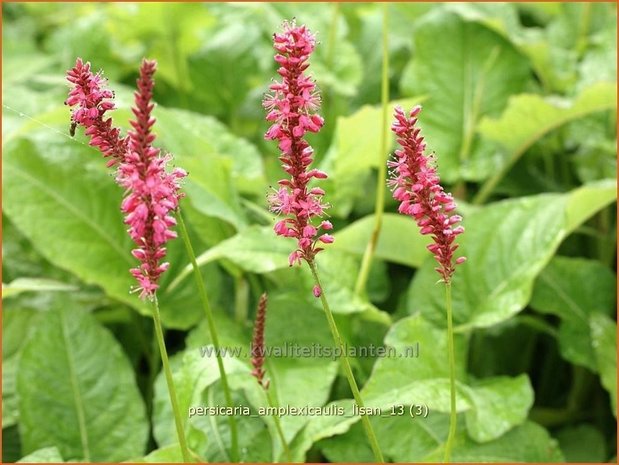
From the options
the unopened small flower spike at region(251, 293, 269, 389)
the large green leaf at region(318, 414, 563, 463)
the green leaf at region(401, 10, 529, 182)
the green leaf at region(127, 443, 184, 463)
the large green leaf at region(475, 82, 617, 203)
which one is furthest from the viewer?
the green leaf at region(401, 10, 529, 182)

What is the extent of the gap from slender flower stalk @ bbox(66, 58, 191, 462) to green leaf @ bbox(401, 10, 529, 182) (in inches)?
29.8

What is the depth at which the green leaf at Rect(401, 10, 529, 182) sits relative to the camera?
4.16 ft

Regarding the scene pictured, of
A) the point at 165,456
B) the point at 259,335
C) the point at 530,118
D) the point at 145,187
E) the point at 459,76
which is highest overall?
A: the point at 459,76

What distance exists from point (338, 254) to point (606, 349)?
360mm

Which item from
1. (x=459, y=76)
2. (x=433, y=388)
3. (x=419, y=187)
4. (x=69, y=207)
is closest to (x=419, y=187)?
(x=419, y=187)

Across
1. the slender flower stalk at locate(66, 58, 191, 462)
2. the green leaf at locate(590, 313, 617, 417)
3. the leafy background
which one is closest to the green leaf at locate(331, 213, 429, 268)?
the leafy background

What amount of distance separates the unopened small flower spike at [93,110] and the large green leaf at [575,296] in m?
0.70

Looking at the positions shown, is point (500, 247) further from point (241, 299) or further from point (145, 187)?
point (145, 187)

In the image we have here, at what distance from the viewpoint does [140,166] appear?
52 cm

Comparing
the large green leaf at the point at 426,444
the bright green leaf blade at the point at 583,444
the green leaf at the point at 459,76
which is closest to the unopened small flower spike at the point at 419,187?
the large green leaf at the point at 426,444

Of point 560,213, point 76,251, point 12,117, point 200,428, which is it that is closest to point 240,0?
point 12,117

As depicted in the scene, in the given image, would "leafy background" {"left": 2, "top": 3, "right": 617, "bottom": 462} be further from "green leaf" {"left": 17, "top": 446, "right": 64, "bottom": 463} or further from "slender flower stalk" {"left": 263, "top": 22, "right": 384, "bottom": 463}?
"slender flower stalk" {"left": 263, "top": 22, "right": 384, "bottom": 463}

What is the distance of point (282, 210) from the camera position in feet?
1.86

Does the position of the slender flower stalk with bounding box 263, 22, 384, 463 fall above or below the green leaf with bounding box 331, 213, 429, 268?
above
